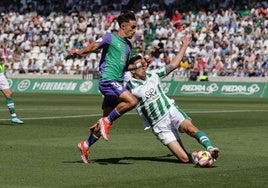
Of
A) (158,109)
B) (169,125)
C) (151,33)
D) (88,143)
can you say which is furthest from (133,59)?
(151,33)

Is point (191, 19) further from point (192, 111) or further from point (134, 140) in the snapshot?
point (134, 140)

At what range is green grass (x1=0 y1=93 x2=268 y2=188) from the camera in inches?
467

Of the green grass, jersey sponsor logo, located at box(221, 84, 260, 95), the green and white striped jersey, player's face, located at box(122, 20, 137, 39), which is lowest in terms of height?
jersey sponsor logo, located at box(221, 84, 260, 95)

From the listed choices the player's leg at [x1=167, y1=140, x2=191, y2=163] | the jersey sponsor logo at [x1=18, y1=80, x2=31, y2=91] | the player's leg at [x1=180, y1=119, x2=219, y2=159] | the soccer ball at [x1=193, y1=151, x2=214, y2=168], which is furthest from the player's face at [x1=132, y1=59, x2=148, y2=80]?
the jersey sponsor logo at [x1=18, y1=80, x2=31, y2=91]

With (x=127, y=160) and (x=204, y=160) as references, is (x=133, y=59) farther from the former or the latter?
(x=204, y=160)

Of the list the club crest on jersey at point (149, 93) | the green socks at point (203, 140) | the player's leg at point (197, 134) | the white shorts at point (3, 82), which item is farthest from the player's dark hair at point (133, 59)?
the white shorts at point (3, 82)

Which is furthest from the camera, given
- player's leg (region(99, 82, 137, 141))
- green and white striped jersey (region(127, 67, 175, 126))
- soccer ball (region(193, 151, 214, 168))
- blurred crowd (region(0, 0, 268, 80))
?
blurred crowd (region(0, 0, 268, 80))

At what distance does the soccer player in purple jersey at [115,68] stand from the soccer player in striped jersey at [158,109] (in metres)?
0.25

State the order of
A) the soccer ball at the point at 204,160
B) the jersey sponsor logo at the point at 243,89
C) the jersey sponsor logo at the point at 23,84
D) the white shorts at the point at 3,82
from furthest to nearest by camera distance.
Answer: the jersey sponsor logo at the point at 23,84
the jersey sponsor logo at the point at 243,89
the white shorts at the point at 3,82
the soccer ball at the point at 204,160

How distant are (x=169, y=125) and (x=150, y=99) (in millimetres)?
552

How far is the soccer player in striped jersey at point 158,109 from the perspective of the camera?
47.9ft

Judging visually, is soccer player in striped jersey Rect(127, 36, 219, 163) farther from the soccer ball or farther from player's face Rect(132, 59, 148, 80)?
the soccer ball

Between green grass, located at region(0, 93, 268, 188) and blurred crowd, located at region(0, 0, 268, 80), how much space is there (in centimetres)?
2522

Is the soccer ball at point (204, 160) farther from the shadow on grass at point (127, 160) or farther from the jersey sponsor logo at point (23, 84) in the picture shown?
the jersey sponsor logo at point (23, 84)
